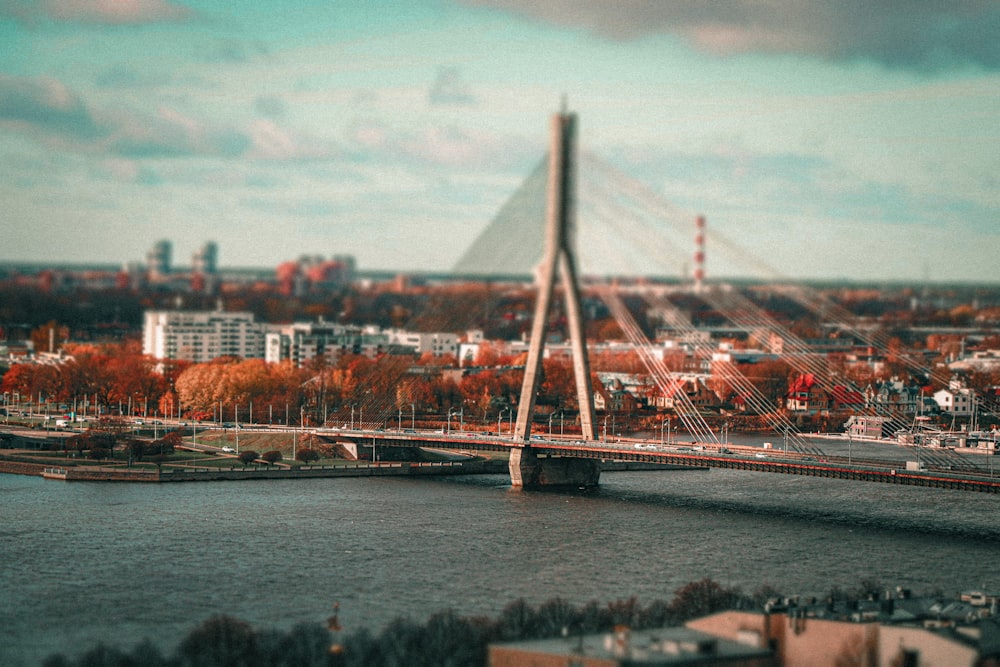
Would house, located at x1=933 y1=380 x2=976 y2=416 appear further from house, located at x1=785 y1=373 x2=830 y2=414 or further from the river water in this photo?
the river water

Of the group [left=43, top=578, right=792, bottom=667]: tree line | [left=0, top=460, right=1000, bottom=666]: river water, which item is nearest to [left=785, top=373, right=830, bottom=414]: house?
[left=0, top=460, right=1000, bottom=666]: river water

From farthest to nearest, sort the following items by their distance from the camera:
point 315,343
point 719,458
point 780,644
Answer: point 315,343, point 719,458, point 780,644

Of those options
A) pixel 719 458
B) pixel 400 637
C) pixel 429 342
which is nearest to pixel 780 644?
pixel 400 637

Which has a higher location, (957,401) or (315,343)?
(315,343)

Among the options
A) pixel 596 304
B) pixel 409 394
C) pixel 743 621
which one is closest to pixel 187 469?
pixel 409 394

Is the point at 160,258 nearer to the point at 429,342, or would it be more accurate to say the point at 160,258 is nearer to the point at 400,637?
the point at 429,342

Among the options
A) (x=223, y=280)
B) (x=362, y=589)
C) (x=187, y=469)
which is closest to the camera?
(x=362, y=589)

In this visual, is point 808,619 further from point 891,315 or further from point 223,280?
point 223,280

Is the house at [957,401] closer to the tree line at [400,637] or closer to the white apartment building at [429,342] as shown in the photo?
the white apartment building at [429,342]
